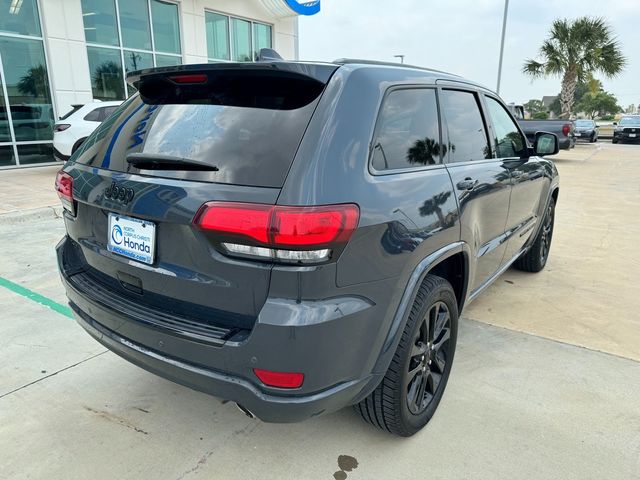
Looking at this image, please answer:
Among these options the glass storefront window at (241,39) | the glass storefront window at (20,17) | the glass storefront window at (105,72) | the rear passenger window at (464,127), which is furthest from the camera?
the glass storefront window at (241,39)

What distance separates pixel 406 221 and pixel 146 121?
1.29 m

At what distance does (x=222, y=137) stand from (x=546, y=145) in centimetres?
308

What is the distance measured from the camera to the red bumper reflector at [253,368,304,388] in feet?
5.77

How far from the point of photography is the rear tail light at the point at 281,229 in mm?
1669

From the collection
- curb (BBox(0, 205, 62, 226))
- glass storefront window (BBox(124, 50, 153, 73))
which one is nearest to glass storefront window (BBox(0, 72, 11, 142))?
glass storefront window (BBox(124, 50, 153, 73))

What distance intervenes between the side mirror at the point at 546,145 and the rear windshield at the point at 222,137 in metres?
2.79

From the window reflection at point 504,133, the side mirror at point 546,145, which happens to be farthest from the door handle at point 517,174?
the side mirror at point 546,145

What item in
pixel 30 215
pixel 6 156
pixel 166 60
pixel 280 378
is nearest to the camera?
pixel 280 378

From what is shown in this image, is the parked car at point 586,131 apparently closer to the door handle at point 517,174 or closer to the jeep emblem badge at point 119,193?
the door handle at point 517,174

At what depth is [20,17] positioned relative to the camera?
10586mm

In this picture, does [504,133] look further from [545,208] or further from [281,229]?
[281,229]

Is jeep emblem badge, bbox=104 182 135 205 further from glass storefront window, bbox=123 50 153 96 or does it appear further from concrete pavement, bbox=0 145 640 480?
glass storefront window, bbox=123 50 153 96

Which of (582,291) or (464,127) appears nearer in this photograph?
(464,127)

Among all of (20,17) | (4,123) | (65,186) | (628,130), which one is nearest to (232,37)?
(20,17)
